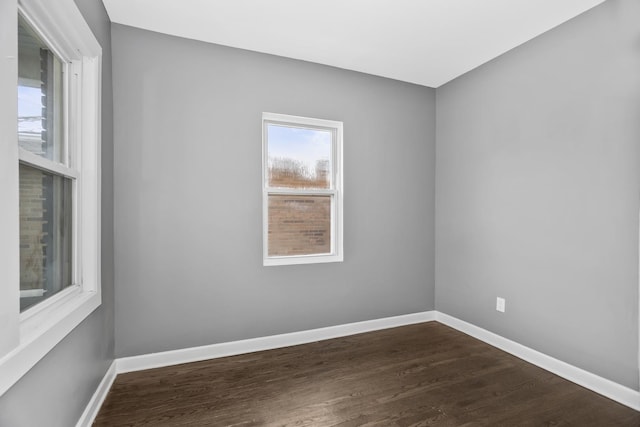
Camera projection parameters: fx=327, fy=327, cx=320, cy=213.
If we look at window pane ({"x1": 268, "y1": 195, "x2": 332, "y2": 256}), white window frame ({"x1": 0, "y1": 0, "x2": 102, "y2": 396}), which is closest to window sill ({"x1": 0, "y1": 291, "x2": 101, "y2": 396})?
white window frame ({"x1": 0, "y1": 0, "x2": 102, "y2": 396})

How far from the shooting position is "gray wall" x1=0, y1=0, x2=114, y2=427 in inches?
48.2

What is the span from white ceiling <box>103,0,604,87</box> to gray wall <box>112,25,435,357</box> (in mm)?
174

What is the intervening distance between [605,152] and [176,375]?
3.39 meters

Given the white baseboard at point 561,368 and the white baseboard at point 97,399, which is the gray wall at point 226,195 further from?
the white baseboard at point 561,368

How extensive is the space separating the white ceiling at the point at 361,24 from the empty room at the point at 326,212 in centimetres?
2

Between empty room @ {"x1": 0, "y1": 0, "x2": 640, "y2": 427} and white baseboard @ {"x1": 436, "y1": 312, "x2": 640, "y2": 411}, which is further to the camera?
white baseboard @ {"x1": 436, "y1": 312, "x2": 640, "y2": 411}

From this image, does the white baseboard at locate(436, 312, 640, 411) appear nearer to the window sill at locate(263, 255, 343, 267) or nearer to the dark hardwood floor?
the dark hardwood floor

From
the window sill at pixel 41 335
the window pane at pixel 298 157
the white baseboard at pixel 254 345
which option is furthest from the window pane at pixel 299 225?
the window sill at pixel 41 335

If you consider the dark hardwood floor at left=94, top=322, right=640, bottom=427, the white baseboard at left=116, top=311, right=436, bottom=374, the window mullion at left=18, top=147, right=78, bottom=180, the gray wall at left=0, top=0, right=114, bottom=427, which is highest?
the window mullion at left=18, top=147, right=78, bottom=180

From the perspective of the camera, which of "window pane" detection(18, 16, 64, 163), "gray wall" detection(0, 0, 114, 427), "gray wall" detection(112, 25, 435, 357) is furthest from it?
"gray wall" detection(112, 25, 435, 357)

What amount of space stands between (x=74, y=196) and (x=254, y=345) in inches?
69.9

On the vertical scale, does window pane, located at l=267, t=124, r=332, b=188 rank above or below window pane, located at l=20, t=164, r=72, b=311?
above

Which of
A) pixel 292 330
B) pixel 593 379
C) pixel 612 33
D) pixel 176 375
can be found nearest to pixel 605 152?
pixel 612 33

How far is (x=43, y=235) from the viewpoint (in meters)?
1.58
